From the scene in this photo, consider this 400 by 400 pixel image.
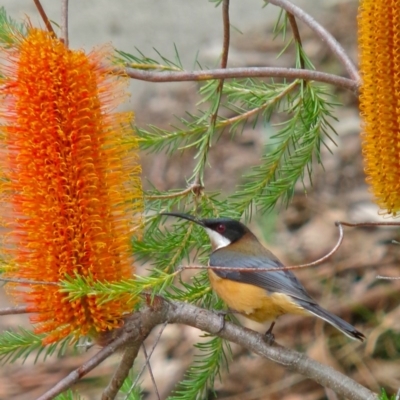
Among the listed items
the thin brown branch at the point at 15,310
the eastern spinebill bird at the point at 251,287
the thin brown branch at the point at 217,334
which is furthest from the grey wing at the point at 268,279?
the thin brown branch at the point at 15,310

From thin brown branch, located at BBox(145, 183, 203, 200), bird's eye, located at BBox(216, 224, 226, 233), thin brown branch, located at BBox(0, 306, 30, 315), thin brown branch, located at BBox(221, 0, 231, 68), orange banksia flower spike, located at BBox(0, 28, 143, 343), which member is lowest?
bird's eye, located at BBox(216, 224, 226, 233)

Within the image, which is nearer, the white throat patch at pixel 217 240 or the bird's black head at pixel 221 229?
the bird's black head at pixel 221 229

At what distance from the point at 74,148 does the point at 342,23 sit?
528cm

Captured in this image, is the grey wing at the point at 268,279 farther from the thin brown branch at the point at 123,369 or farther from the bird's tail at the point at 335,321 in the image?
the thin brown branch at the point at 123,369

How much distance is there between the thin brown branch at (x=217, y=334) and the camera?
174 cm

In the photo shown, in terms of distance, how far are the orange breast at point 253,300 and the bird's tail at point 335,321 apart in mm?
31

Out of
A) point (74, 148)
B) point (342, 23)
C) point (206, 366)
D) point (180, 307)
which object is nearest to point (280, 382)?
point (206, 366)

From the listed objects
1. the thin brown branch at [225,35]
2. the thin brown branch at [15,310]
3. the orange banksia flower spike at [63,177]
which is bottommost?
the thin brown branch at [15,310]

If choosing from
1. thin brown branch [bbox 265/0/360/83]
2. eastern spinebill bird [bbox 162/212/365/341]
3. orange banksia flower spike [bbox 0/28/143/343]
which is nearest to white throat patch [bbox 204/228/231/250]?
eastern spinebill bird [bbox 162/212/365/341]

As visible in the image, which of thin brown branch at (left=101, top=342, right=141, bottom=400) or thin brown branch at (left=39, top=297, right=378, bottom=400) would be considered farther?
thin brown branch at (left=101, top=342, right=141, bottom=400)

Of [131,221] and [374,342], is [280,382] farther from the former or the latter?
[131,221]

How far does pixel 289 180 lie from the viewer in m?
2.39

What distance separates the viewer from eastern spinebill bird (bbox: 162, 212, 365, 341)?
2.47 metres

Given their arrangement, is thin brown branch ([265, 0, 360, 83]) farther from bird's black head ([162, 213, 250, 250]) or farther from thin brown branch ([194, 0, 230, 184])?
bird's black head ([162, 213, 250, 250])
